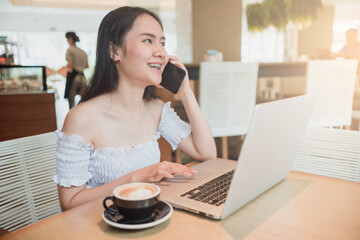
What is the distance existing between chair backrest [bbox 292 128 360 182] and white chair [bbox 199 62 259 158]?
4.40 feet

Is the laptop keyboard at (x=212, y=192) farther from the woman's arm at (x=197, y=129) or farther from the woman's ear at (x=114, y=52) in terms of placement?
the woman's ear at (x=114, y=52)

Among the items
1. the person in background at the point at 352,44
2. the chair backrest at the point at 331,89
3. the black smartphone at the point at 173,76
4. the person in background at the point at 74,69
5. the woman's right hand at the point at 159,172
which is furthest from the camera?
the person in background at the point at 74,69

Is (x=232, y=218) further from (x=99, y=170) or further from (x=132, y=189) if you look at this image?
(x=99, y=170)

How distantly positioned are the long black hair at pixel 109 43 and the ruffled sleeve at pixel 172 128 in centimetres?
26

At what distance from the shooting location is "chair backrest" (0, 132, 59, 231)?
1.00m

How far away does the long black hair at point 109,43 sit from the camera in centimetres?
108

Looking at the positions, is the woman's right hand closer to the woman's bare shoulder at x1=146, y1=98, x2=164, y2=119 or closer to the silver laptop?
the silver laptop

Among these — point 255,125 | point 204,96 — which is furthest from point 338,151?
point 204,96

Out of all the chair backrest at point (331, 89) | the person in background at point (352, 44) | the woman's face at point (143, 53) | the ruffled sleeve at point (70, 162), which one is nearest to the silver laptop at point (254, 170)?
the ruffled sleeve at point (70, 162)

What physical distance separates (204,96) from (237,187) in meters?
1.95

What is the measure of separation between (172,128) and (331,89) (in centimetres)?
205

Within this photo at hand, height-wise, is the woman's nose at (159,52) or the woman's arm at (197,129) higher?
the woman's nose at (159,52)

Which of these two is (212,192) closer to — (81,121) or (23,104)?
(81,121)

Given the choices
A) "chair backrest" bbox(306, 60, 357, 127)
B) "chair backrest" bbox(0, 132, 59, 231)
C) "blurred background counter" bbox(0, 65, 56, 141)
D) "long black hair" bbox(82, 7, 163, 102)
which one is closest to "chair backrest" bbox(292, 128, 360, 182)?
"long black hair" bbox(82, 7, 163, 102)
